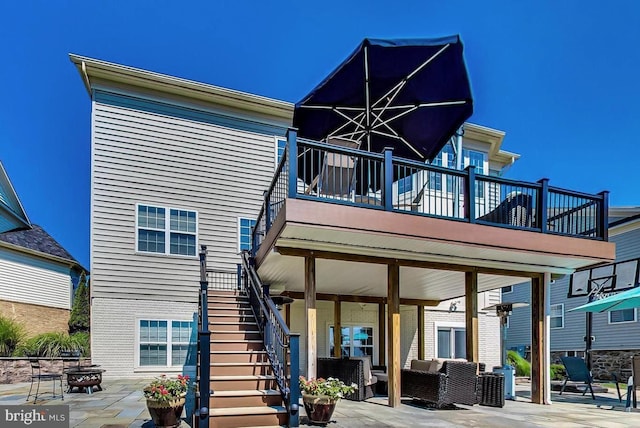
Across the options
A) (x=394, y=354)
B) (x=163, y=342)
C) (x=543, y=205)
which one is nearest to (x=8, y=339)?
(x=163, y=342)

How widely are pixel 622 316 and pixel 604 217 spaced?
31.3 feet

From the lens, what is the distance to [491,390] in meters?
8.18

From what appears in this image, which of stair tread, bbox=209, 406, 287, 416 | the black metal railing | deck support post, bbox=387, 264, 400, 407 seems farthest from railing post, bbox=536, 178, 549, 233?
stair tread, bbox=209, 406, 287, 416

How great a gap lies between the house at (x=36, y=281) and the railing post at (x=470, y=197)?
43.6 feet

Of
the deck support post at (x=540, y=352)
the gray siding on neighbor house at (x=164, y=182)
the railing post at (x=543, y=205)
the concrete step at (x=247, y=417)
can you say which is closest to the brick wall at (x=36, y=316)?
the gray siding on neighbor house at (x=164, y=182)

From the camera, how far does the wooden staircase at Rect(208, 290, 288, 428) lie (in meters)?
6.09

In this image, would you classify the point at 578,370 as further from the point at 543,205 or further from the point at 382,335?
the point at 382,335

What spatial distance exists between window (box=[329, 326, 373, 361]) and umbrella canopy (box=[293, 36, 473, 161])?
5731mm

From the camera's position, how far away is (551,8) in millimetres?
18000

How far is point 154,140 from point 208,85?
6.65ft

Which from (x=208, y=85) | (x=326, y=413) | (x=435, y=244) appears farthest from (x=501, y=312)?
(x=208, y=85)

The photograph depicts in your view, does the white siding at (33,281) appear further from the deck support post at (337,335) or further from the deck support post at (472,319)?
the deck support post at (472,319)

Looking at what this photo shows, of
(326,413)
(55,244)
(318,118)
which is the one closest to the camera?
(326,413)

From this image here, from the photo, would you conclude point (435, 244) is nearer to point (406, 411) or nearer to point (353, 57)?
point (406, 411)
